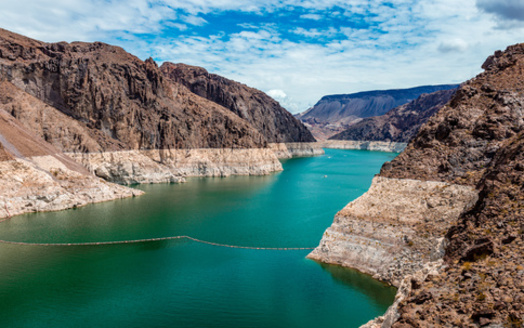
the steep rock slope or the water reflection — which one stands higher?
the steep rock slope

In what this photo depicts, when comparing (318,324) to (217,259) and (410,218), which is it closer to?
(410,218)

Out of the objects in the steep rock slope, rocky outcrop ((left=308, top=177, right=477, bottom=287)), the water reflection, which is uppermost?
the steep rock slope

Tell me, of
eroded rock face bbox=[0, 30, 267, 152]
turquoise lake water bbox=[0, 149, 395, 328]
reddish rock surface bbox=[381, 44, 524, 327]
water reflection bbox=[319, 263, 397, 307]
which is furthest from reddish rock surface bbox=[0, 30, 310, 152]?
reddish rock surface bbox=[381, 44, 524, 327]

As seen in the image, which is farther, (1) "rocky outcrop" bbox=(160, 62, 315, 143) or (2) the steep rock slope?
(1) "rocky outcrop" bbox=(160, 62, 315, 143)

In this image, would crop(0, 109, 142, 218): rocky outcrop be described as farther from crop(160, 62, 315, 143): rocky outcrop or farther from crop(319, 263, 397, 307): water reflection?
crop(160, 62, 315, 143): rocky outcrop

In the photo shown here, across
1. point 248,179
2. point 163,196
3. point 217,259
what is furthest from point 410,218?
point 248,179

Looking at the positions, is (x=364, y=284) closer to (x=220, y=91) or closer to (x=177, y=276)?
(x=177, y=276)
